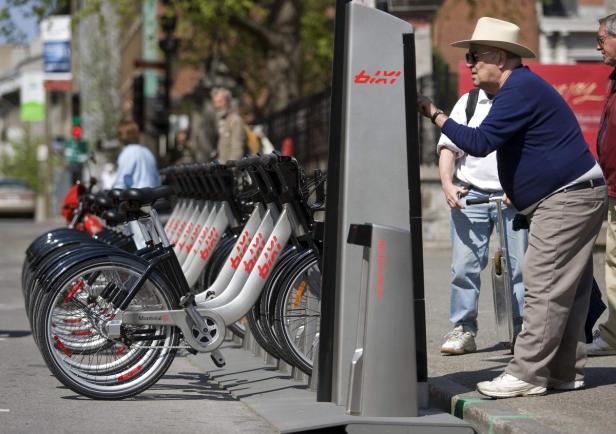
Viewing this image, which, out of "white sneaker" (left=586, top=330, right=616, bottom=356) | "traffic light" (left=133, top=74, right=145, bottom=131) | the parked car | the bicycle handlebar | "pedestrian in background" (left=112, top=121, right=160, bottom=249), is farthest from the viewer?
the parked car

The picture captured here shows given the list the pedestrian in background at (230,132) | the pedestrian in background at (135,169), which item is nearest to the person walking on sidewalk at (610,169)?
the pedestrian in background at (135,169)

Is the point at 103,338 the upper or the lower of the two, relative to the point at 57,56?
lower

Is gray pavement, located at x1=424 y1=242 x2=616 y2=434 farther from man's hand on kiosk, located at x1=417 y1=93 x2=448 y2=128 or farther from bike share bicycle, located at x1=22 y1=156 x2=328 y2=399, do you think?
man's hand on kiosk, located at x1=417 y1=93 x2=448 y2=128

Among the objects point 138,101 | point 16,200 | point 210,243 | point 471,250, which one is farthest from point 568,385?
point 16,200

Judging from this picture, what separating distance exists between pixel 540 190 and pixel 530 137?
0.27 m

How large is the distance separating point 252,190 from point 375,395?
7.89ft

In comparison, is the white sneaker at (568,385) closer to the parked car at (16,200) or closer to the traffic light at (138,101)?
the traffic light at (138,101)

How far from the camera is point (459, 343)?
Result: 347 inches

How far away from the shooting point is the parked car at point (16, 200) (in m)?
46.8

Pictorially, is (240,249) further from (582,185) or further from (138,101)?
→ (138,101)

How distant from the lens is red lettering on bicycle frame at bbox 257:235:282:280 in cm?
805

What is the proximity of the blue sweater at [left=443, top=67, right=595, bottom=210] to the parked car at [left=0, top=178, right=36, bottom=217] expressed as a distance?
41309mm

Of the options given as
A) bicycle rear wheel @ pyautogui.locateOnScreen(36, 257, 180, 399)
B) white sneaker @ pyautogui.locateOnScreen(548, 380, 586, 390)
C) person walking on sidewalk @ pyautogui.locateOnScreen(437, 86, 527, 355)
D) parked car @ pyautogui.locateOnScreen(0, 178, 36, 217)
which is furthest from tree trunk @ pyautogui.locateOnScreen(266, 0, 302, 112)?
white sneaker @ pyautogui.locateOnScreen(548, 380, 586, 390)

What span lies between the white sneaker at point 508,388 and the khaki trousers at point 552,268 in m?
0.03
